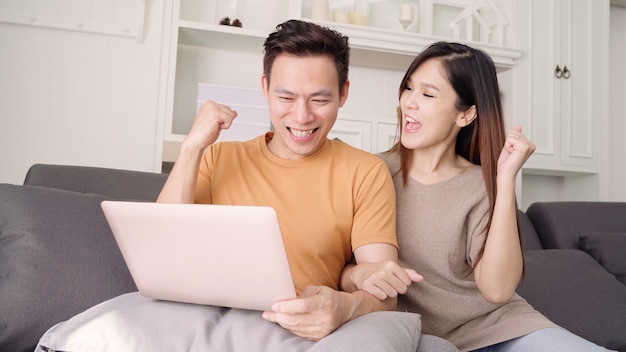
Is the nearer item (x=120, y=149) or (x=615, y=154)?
(x=120, y=149)

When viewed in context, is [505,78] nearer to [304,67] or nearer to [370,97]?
[370,97]

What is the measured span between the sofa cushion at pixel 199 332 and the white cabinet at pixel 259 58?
1623 millimetres

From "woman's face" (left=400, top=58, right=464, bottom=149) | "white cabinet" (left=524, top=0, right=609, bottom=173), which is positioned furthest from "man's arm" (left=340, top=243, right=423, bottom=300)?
"white cabinet" (left=524, top=0, right=609, bottom=173)

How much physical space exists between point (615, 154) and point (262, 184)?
318cm

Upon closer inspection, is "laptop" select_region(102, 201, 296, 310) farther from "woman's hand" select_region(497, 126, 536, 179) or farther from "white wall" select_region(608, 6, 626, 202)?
"white wall" select_region(608, 6, 626, 202)

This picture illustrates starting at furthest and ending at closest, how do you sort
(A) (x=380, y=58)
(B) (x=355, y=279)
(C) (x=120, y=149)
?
1. (A) (x=380, y=58)
2. (C) (x=120, y=149)
3. (B) (x=355, y=279)

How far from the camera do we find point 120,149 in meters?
2.56

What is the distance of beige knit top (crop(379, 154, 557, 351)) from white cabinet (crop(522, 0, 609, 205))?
1.89 meters

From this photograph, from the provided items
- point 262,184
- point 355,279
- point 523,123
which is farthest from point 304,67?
point 523,123

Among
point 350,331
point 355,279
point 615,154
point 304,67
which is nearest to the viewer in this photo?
point 350,331

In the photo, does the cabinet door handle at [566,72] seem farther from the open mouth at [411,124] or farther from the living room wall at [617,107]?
the open mouth at [411,124]

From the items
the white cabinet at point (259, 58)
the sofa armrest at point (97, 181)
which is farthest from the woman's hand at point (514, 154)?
the white cabinet at point (259, 58)

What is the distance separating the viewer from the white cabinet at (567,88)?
10.7 ft

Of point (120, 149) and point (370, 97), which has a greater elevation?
point (370, 97)
